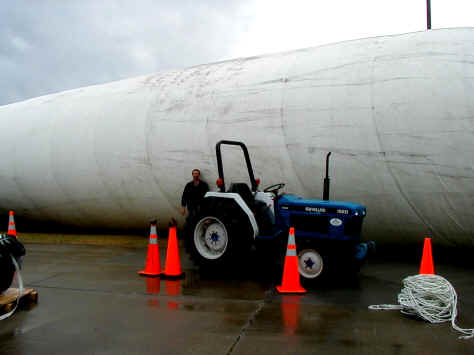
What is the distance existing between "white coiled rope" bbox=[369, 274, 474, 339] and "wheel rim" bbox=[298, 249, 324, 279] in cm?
113

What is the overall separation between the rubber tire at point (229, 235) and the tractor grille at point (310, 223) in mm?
631

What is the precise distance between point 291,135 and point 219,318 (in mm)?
4387

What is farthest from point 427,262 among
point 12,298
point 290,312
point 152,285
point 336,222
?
point 12,298

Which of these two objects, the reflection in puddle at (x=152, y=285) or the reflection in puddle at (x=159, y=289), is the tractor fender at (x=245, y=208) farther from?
Answer: the reflection in puddle at (x=152, y=285)

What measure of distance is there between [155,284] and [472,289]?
406 cm

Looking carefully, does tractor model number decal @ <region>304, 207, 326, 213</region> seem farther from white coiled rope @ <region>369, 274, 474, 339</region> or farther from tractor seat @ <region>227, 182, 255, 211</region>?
white coiled rope @ <region>369, 274, 474, 339</region>

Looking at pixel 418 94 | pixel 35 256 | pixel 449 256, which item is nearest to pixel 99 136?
pixel 35 256

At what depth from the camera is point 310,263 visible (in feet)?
18.9

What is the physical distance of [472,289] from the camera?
5.56m

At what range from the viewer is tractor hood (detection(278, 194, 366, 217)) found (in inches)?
224

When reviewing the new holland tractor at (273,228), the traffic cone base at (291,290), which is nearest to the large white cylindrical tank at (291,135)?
the new holland tractor at (273,228)

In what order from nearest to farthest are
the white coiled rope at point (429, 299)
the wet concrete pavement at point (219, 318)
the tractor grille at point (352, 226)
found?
the wet concrete pavement at point (219, 318) → the white coiled rope at point (429, 299) → the tractor grille at point (352, 226)

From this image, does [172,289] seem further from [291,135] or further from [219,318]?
[291,135]

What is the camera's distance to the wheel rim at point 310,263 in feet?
18.7
